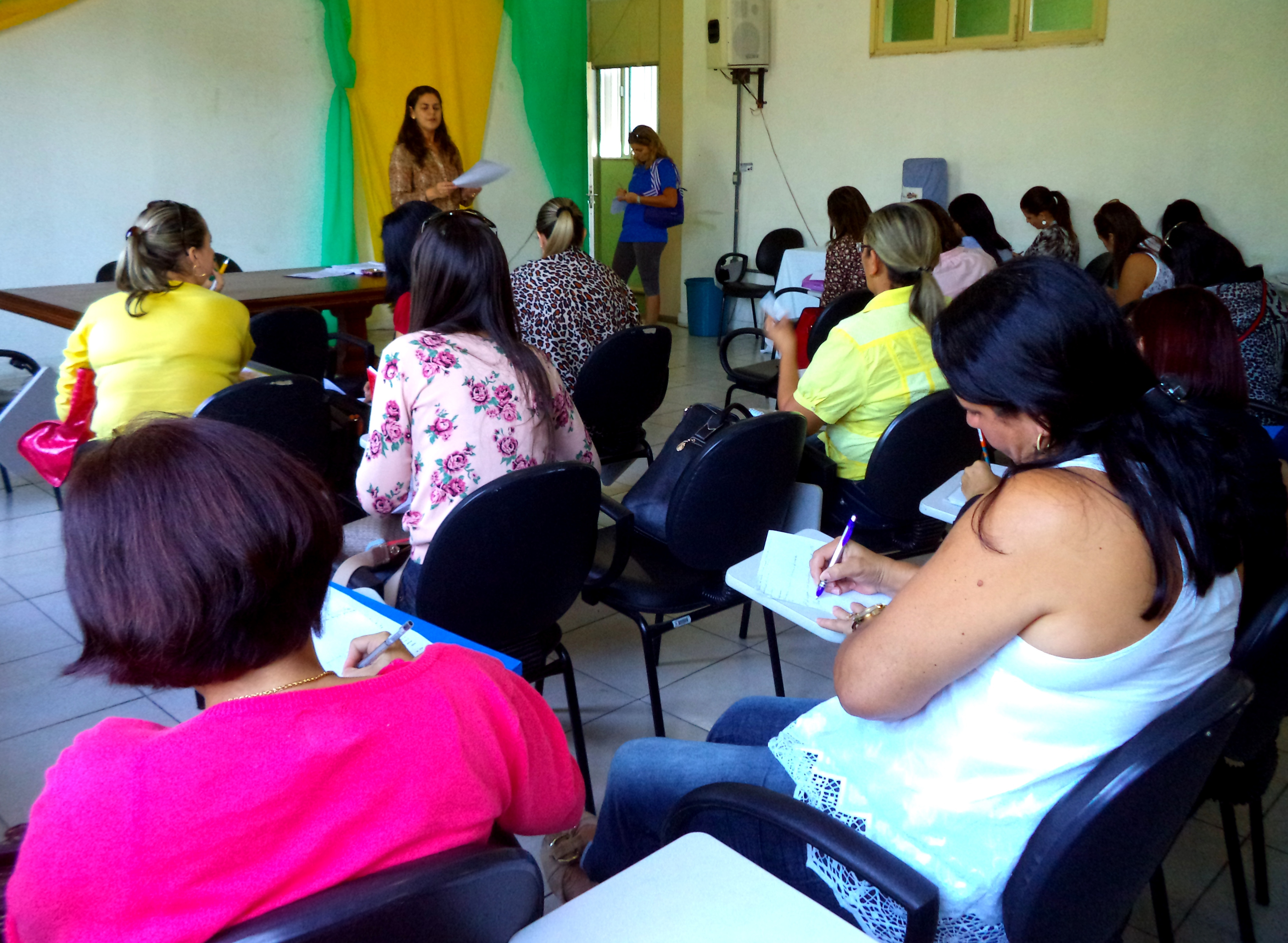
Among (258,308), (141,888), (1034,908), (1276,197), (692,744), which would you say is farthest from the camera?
(1276,197)

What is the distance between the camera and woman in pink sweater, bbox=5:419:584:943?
0.78 m

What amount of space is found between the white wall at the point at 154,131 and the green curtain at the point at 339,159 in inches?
3.5

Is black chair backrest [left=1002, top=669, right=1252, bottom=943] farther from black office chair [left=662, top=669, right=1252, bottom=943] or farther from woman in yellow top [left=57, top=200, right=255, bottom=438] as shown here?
woman in yellow top [left=57, top=200, right=255, bottom=438]

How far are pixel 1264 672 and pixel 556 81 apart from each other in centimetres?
749

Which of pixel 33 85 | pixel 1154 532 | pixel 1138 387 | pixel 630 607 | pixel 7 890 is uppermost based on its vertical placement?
pixel 33 85

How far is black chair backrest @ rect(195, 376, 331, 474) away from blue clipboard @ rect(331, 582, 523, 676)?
1163 millimetres

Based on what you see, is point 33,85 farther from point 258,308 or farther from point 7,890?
point 7,890

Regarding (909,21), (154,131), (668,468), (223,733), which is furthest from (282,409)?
(909,21)

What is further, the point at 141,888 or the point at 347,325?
the point at 347,325

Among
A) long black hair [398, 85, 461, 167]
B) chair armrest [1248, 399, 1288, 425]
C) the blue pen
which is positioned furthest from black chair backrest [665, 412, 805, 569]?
long black hair [398, 85, 461, 167]

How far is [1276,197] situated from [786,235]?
10.0 feet

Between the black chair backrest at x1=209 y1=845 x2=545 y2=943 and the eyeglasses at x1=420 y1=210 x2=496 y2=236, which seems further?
the eyeglasses at x1=420 y1=210 x2=496 y2=236

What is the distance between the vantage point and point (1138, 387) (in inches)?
45.8

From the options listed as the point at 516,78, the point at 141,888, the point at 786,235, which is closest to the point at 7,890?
the point at 141,888
